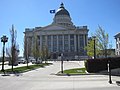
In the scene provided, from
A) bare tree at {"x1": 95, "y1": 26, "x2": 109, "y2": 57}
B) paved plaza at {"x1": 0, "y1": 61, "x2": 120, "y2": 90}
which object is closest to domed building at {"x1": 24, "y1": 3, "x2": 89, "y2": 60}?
bare tree at {"x1": 95, "y1": 26, "x2": 109, "y2": 57}

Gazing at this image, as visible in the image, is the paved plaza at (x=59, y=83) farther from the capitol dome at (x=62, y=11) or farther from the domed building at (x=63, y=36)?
the capitol dome at (x=62, y=11)

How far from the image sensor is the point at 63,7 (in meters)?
Result: 172

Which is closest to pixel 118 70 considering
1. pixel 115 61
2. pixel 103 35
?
pixel 115 61

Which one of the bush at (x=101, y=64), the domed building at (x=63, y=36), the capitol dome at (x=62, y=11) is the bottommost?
the bush at (x=101, y=64)

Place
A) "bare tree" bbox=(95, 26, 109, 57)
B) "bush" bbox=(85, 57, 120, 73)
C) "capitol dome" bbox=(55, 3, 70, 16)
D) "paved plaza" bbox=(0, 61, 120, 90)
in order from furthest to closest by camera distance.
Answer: "capitol dome" bbox=(55, 3, 70, 16), "bare tree" bbox=(95, 26, 109, 57), "bush" bbox=(85, 57, 120, 73), "paved plaza" bbox=(0, 61, 120, 90)

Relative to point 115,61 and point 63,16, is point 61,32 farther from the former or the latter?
point 115,61

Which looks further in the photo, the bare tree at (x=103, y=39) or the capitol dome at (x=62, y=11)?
the capitol dome at (x=62, y=11)

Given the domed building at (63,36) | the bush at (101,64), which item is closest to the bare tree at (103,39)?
the bush at (101,64)

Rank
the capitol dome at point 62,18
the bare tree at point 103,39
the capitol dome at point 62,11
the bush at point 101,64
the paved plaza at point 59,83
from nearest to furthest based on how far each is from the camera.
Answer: the paved plaza at point 59,83 < the bush at point 101,64 < the bare tree at point 103,39 < the capitol dome at point 62,18 < the capitol dome at point 62,11

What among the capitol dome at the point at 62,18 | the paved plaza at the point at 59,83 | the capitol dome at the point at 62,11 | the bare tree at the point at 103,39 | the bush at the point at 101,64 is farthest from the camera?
the capitol dome at the point at 62,11

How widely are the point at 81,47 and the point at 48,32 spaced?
80.7 ft

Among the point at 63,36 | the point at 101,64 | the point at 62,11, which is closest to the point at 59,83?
the point at 101,64

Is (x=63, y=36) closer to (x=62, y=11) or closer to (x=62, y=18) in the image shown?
(x=62, y=18)

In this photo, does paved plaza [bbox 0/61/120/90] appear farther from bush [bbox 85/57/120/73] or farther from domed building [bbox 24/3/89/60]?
domed building [bbox 24/3/89/60]
